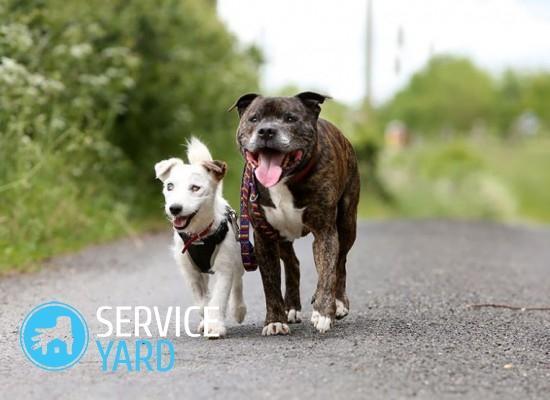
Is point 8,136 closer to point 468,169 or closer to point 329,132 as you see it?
point 329,132

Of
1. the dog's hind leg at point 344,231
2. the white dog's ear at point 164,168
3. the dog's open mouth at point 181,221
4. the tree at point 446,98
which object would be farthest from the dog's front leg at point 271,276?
the tree at point 446,98

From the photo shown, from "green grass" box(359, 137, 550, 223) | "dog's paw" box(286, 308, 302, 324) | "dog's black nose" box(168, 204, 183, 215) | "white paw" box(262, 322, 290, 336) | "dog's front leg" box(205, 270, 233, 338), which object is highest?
"dog's black nose" box(168, 204, 183, 215)

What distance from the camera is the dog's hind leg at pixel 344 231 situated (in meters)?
7.54

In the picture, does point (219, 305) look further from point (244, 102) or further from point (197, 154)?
point (244, 102)

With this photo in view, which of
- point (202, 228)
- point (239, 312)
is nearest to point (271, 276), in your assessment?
point (239, 312)

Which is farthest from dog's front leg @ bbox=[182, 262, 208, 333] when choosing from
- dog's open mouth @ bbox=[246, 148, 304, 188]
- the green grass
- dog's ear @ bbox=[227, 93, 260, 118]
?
the green grass

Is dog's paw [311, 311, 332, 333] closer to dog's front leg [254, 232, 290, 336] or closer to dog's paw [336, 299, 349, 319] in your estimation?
dog's front leg [254, 232, 290, 336]

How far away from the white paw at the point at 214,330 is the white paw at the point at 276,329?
36 cm

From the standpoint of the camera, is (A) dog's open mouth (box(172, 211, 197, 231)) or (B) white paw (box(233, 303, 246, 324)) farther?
(B) white paw (box(233, 303, 246, 324))

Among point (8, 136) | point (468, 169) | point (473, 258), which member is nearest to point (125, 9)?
point (8, 136)

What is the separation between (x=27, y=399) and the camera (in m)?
5.15

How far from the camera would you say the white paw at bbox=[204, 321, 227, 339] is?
6.71 meters

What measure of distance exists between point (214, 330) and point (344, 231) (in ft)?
4.72

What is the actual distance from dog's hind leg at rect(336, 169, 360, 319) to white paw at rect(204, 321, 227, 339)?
113 centimetres
